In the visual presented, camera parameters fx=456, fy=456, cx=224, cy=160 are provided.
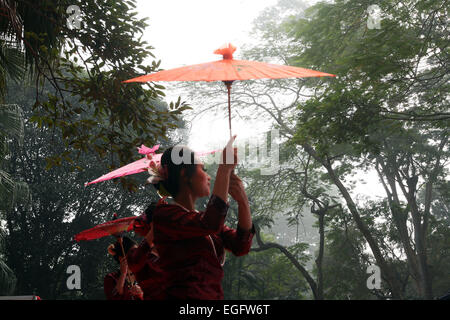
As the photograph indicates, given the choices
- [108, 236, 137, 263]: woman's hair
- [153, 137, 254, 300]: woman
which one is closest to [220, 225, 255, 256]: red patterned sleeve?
[153, 137, 254, 300]: woman

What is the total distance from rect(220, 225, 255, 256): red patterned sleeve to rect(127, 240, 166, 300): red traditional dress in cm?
36

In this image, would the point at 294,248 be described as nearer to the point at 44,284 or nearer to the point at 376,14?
the point at 44,284

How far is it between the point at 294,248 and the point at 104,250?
22.7ft

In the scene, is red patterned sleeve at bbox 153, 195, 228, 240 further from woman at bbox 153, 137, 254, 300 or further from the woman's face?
the woman's face

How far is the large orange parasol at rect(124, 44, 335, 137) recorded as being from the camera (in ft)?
7.25

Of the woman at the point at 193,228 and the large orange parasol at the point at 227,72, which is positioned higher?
the large orange parasol at the point at 227,72

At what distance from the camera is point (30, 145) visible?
16562 millimetres

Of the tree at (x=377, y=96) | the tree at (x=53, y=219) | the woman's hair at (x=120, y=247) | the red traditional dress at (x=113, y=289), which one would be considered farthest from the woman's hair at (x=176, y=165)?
the tree at (x=53, y=219)

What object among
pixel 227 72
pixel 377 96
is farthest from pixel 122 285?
pixel 377 96

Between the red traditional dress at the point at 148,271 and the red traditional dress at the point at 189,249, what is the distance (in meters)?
0.05

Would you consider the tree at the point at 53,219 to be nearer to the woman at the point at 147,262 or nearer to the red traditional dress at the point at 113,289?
the red traditional dress at the point at 113,289

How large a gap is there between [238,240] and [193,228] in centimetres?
37

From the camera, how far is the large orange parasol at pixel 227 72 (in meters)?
2.21

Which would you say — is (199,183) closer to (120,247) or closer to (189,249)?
Answer: (189,249)
